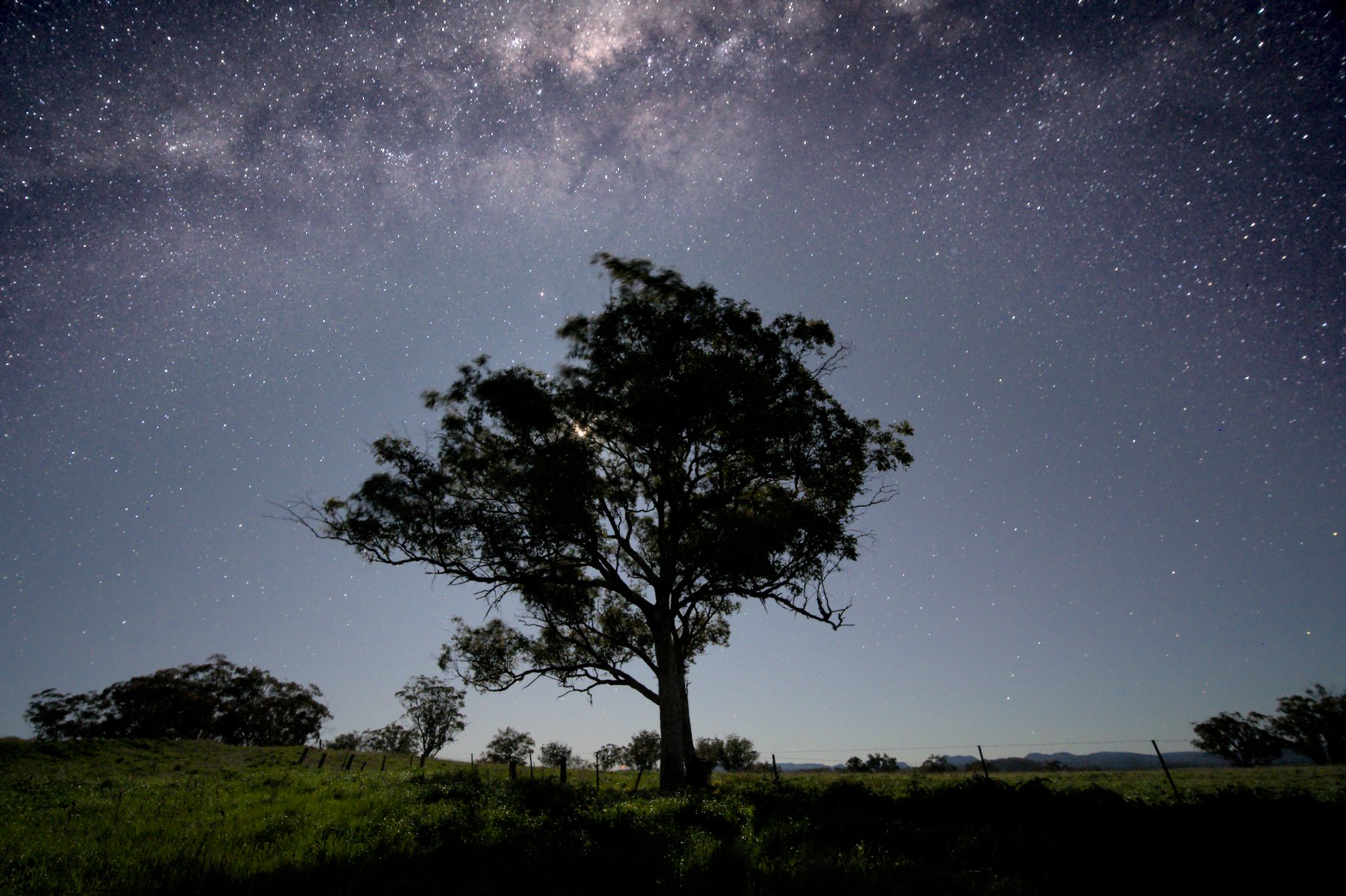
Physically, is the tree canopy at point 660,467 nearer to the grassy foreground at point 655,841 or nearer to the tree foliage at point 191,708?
the grassy foreground at point 655,841

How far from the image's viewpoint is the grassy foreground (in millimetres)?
6746

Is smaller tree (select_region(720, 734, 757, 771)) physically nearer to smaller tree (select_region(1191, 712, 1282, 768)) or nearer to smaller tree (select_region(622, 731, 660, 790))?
smaller tree (select_region(622, 731, 660, 790))

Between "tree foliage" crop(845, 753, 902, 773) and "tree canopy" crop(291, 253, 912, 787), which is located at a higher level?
"tree canopy" crop(291, 253, 912, 787)

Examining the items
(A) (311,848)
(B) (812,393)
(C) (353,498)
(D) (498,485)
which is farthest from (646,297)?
(A) (311,848)

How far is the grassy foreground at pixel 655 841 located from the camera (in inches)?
266

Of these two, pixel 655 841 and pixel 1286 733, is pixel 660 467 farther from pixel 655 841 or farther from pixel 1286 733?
pixel 1286 733

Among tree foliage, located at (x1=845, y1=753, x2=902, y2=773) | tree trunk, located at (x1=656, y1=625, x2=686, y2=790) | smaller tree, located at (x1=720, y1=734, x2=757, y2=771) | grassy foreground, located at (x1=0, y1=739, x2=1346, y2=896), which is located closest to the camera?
grassy foreground, located at (x1=0, y1=739, x2=1346, y2=896)

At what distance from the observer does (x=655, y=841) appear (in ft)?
28.0

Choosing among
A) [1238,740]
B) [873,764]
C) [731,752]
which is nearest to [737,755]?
[731,752]

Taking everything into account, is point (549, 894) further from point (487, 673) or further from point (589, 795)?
point (487, 673)

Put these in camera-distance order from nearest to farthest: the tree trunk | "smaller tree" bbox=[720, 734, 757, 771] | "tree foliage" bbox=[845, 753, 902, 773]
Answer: the tree trunk, "tree foliage" bbox=[845, 753, 902, 773], "smaller tree" bbox=[720, 734, 757, 771]

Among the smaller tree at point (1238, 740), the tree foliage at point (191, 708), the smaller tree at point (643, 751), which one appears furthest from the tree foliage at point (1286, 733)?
the tree foliage at point (191, 708)

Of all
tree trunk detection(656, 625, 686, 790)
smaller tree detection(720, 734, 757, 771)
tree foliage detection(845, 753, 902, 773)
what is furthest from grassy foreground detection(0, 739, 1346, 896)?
smaller tree detection(720, 734, 757, 771)

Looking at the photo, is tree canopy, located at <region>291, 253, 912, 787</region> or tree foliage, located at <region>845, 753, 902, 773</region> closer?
tree canopy, located at <region>291, 253, 912, 787</region>
